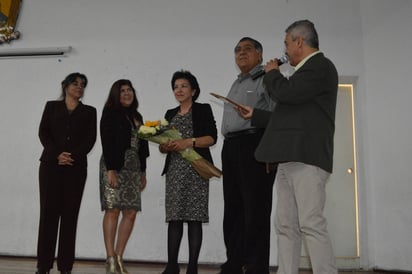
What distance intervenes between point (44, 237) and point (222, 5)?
3.25 m

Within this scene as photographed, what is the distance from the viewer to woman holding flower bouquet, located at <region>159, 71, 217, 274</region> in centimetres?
311

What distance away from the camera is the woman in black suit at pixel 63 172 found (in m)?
3.21

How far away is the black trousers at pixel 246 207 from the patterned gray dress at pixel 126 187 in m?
0.79

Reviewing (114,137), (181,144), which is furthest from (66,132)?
(181,144)

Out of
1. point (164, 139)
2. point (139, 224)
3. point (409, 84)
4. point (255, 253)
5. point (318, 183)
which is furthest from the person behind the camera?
point (139, 224)

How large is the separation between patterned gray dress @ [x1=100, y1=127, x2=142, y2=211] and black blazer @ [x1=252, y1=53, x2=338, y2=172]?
1.34 metres

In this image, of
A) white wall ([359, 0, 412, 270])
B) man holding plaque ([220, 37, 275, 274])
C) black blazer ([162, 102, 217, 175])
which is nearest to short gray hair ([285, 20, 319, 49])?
man holding plaque ([220, 37, 275, 274])

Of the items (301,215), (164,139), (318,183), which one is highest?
(164,139)

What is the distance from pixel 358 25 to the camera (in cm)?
493

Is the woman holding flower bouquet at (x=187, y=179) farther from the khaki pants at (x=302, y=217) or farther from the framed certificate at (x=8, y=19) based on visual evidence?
the framed certificate at (x=8, y=19)

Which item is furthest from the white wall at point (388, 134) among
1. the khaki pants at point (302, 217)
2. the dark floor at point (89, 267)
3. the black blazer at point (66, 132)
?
the black blazer at point (66, 132)

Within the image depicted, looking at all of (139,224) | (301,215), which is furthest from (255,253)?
(139,224)

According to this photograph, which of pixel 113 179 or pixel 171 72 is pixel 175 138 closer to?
pixel 113 179

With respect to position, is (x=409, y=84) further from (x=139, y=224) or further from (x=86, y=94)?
(x=86, y=94)
